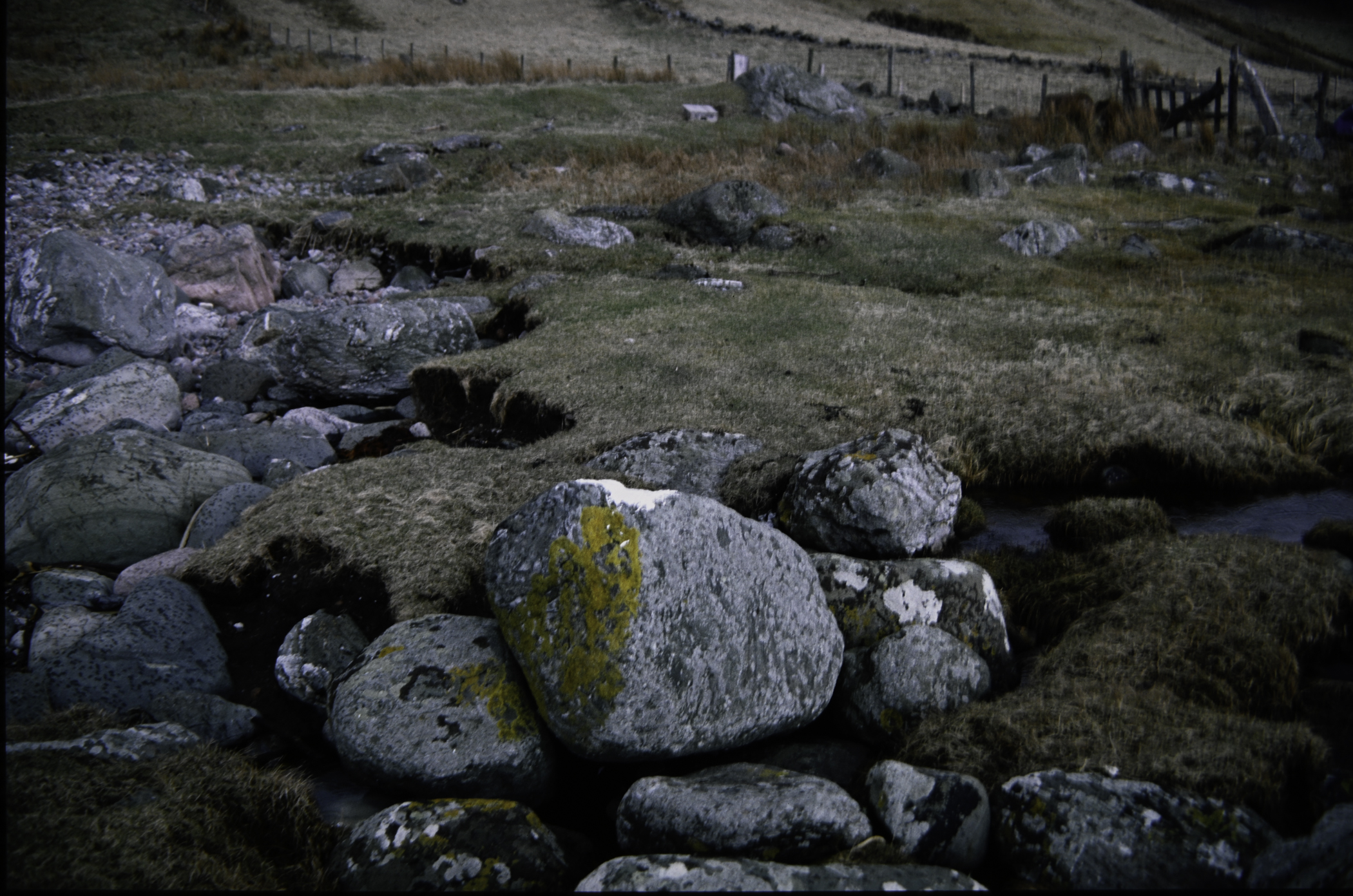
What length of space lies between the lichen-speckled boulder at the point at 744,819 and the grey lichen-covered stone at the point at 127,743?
90.0 inches

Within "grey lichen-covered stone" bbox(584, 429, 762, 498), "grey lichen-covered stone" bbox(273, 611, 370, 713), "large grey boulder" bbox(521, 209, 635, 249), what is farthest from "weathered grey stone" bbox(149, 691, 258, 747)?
"large grey boulder" bbox(521, 209, 635, 249)

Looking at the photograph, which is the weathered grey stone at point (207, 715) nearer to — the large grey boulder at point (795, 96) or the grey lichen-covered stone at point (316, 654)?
the grey lichen-covered stone at point (316, 654)

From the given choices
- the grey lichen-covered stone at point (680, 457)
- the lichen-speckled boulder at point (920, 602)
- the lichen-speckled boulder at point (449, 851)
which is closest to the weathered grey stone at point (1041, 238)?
the grey lichen-covered stone at point (680, 457)

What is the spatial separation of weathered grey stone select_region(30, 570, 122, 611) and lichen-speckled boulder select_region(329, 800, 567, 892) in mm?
3483

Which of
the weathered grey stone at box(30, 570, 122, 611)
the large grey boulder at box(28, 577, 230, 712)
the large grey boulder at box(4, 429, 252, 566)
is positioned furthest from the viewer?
the large grey boulder at box(4, 429, 252, 566)

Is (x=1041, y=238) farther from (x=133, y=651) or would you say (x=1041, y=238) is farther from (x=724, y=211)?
(x=133, y=651)

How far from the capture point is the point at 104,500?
6.56 m

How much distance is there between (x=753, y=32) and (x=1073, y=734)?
147ft

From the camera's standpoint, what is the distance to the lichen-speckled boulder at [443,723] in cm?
409

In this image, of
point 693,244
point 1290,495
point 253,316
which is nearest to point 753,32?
point 693,244

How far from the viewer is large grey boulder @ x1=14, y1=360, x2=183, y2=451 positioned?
8883mm

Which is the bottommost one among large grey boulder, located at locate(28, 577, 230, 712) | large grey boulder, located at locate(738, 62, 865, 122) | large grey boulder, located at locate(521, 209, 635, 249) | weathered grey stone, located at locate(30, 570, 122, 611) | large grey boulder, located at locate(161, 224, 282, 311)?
weathered grey stone, located at locate(30, 570, 122, 611)

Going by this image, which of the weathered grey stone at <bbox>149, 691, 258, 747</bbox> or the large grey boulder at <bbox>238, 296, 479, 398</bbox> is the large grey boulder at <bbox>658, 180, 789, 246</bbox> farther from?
the weathered grey stone at <bbox>149, 691, 258, 747</bbox>

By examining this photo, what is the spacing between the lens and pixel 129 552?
6.46 meters
